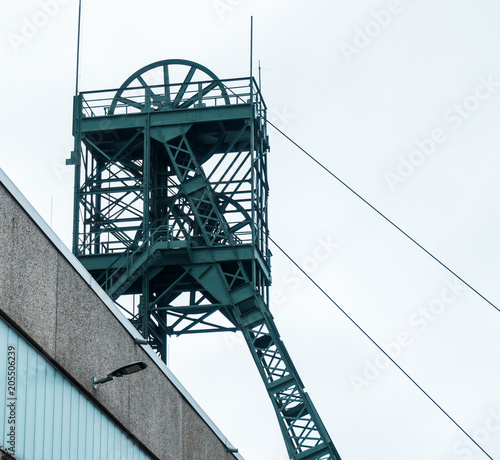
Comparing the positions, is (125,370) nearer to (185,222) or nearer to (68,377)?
(68,377)

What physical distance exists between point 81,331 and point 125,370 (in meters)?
0.70

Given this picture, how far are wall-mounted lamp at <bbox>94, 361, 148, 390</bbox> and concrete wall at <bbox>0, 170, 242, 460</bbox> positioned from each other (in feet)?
0.46

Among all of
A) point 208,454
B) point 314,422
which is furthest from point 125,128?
point 208,454

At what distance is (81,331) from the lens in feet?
45.5

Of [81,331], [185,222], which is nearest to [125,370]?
[81,331]

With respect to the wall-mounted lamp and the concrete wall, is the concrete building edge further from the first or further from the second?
the wall-mounted lamp

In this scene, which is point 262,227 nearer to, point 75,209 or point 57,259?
point 75,209

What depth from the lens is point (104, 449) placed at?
14453 mm

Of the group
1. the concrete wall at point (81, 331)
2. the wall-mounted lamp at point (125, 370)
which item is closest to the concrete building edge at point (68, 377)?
the concrete wall at point (81, 331)

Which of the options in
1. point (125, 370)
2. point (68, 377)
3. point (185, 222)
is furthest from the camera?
point (185, 222)

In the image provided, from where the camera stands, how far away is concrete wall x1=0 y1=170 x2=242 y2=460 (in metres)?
12.1

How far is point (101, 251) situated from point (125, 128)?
3.45 m

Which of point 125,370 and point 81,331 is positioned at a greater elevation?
point 81,331

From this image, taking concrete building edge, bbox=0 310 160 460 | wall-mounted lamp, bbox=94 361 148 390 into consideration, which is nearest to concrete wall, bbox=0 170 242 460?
concrete building edge, bbox=0 310 160 460
